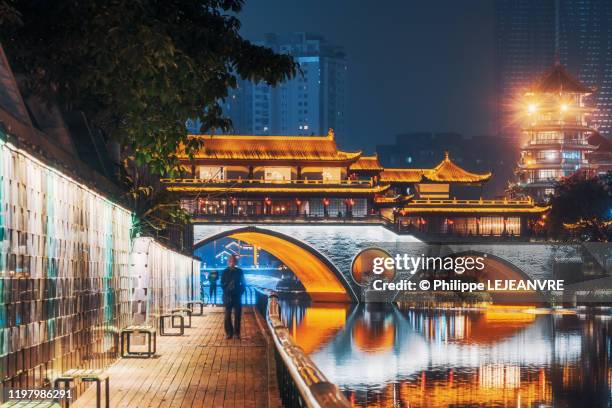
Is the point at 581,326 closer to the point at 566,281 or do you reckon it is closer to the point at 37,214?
the point at 566,281

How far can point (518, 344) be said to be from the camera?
39344mm

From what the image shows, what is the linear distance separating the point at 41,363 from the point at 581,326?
134 ft

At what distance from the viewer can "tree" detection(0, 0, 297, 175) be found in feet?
38.7

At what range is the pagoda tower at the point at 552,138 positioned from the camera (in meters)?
96.4

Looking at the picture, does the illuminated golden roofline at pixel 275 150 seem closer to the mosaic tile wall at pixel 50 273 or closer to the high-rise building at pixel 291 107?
the mosaic tile wall at pixel 50 273

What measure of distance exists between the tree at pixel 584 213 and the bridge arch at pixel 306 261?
1519cm

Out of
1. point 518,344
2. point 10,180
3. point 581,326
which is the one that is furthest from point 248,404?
point 581,326

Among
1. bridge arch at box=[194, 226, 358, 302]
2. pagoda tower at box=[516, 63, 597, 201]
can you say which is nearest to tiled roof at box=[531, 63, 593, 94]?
pagoda tower at box=[516, 63, 597, 201]

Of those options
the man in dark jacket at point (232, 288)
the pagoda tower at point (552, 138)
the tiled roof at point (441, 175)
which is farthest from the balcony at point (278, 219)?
the man in dark jacket at point (232, 288)

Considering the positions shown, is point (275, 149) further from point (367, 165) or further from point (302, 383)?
point (302, 383)

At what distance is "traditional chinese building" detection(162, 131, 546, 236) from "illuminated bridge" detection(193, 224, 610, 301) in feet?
2.50

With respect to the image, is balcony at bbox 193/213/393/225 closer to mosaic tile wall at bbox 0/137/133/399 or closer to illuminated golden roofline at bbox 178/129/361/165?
illuminated golden roofline at bbox 178/129/361/165

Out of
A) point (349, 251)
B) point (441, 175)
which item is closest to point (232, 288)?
point (349, 251)

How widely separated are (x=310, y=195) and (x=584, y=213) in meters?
20.0
